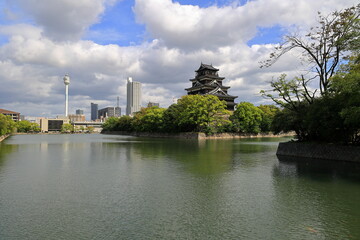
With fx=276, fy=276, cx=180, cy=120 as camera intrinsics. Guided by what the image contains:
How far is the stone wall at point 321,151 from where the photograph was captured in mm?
19053

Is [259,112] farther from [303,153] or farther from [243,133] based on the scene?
[303,153]

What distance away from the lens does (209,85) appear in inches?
2864

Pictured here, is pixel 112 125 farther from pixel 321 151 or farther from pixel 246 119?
pixel 321 151

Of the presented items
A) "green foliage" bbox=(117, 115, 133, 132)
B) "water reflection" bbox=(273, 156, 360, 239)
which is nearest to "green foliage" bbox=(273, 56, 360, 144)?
"water reflection" bbox=(273, 156, 360, 239)

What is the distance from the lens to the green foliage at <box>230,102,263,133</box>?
61969 mm

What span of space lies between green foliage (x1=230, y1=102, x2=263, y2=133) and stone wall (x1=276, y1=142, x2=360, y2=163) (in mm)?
37502

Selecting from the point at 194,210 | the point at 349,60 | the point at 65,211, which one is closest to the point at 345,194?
the point at 194,210

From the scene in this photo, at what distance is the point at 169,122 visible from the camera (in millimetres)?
65062

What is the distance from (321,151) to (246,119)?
134ft

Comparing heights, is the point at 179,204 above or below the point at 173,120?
below

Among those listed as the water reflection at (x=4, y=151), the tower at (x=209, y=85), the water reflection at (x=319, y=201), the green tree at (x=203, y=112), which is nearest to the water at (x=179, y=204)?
the water reflection at (x=319, y=201)

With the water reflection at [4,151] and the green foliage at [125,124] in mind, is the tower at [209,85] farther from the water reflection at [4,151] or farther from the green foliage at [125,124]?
the water reflection at [4,151]

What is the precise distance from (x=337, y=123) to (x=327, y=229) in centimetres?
1269

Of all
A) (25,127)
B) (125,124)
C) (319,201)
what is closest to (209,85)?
(125,124)
